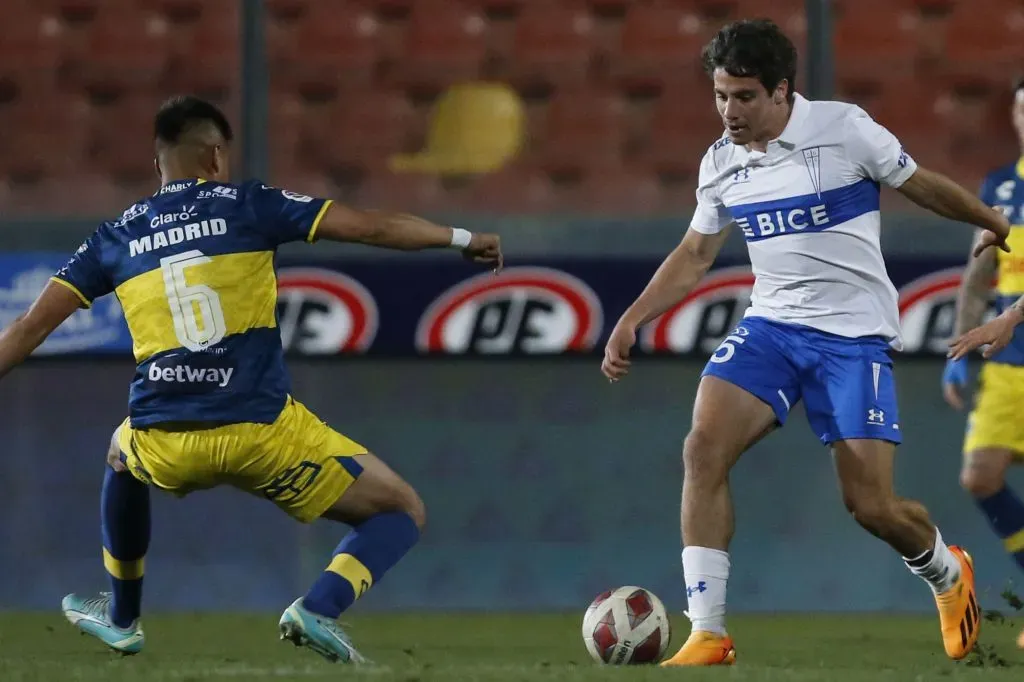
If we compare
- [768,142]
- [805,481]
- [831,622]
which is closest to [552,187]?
[805,481]

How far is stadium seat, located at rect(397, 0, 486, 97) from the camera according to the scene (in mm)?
7926

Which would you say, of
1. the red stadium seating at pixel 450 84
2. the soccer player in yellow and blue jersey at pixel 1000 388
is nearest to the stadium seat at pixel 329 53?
the red stadium seating at pixel 450 84

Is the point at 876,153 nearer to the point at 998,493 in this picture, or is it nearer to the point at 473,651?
the point at 998,493

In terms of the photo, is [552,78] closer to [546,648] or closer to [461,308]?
[461,308]

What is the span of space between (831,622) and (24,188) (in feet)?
13.1

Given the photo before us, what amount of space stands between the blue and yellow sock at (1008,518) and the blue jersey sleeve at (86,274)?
10.4 ft

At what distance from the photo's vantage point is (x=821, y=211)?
4.68 meters

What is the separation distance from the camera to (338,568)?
14.9 feet

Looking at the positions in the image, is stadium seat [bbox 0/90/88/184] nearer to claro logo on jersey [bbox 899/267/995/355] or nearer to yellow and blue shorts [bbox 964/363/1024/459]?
claro logo on jersey [bbox 899/267/995/355]

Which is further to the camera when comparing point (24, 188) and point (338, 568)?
point (24, 188)

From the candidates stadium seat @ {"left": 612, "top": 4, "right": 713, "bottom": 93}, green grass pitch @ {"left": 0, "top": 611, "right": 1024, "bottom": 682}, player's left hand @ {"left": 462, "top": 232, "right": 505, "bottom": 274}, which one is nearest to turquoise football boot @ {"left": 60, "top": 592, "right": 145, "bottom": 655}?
green grass pitch @ {"left": 0, "top": 611, "right": 1024, "bottom": 682}

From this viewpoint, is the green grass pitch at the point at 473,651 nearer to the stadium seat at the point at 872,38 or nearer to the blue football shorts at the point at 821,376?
the blue football shorts at the point at 821,376

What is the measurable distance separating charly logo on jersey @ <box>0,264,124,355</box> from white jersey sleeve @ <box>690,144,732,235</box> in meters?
3.07

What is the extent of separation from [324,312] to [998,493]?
277 cm
